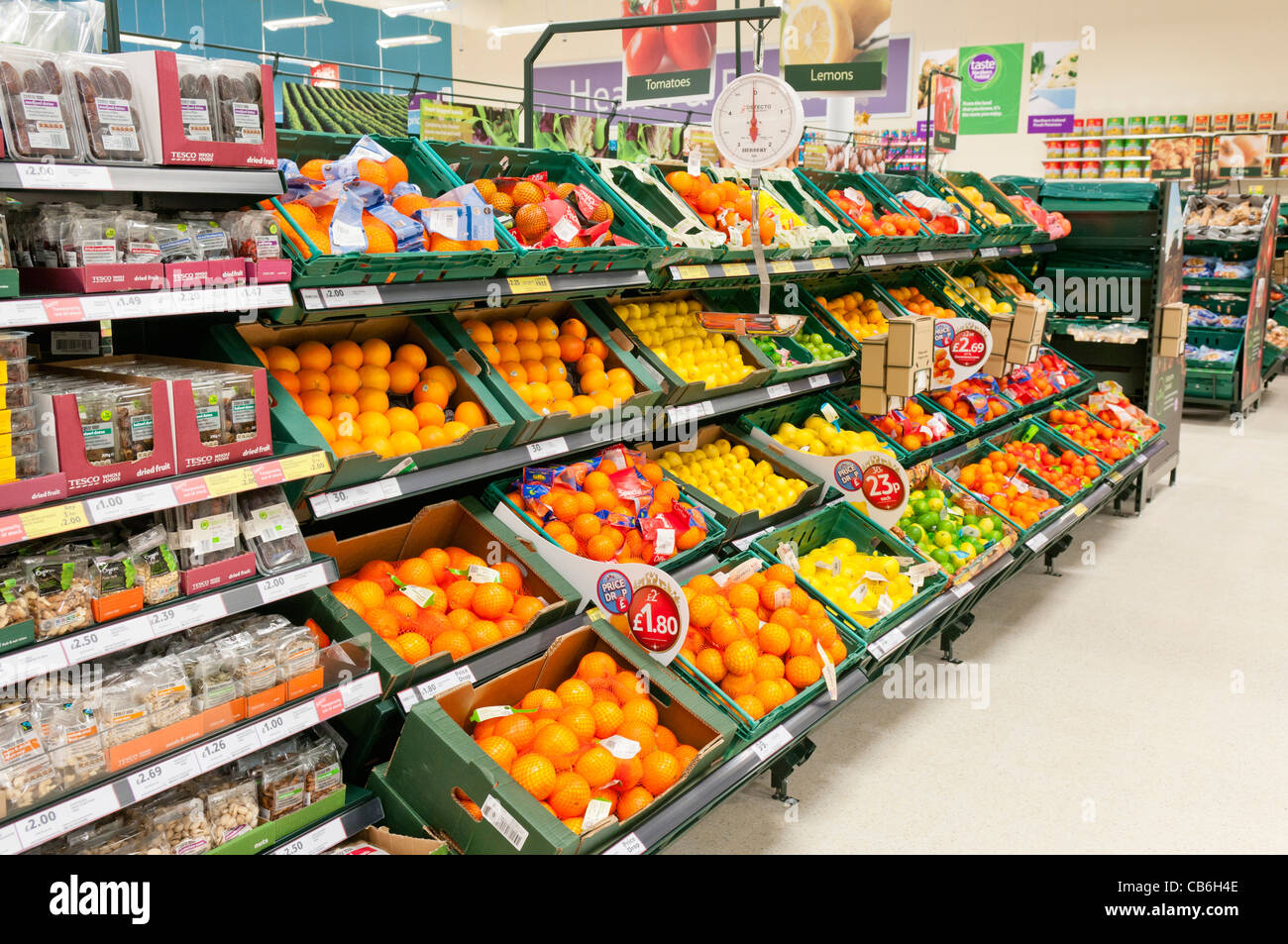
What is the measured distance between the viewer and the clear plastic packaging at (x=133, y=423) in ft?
6.51

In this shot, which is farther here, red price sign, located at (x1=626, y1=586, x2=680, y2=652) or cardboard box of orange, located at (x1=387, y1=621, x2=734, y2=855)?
red price sign, located at (x1=626, y1=586, x2=680, y2=652)

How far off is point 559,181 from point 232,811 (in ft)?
7.97

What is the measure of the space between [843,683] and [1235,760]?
149cm

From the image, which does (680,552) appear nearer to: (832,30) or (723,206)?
(723,206)

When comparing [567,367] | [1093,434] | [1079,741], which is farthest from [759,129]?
[1093,434]

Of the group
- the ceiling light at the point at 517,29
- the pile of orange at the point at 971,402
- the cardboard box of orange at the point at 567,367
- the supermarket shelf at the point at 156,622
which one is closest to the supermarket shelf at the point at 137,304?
the supermarket shelf at the point at 156,622

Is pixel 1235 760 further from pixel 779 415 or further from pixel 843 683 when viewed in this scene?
pixel 779 415

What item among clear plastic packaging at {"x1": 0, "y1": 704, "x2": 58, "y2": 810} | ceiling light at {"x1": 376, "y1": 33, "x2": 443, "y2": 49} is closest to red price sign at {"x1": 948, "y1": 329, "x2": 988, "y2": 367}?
clear plastic packaging at {"x1": 0, "y1": 704, "x2": 58, "y2": 810}

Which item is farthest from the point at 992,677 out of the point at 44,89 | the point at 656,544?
the point at 44,89

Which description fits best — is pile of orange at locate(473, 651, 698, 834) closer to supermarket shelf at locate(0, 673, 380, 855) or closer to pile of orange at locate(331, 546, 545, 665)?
pile of orange at locate(331, 546, 545, 665)

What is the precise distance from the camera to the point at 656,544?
317 centimetres

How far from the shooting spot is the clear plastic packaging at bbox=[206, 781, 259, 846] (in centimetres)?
223

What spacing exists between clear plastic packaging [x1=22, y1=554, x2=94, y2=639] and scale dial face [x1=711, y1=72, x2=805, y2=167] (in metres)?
2.24

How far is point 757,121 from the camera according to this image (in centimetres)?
336
